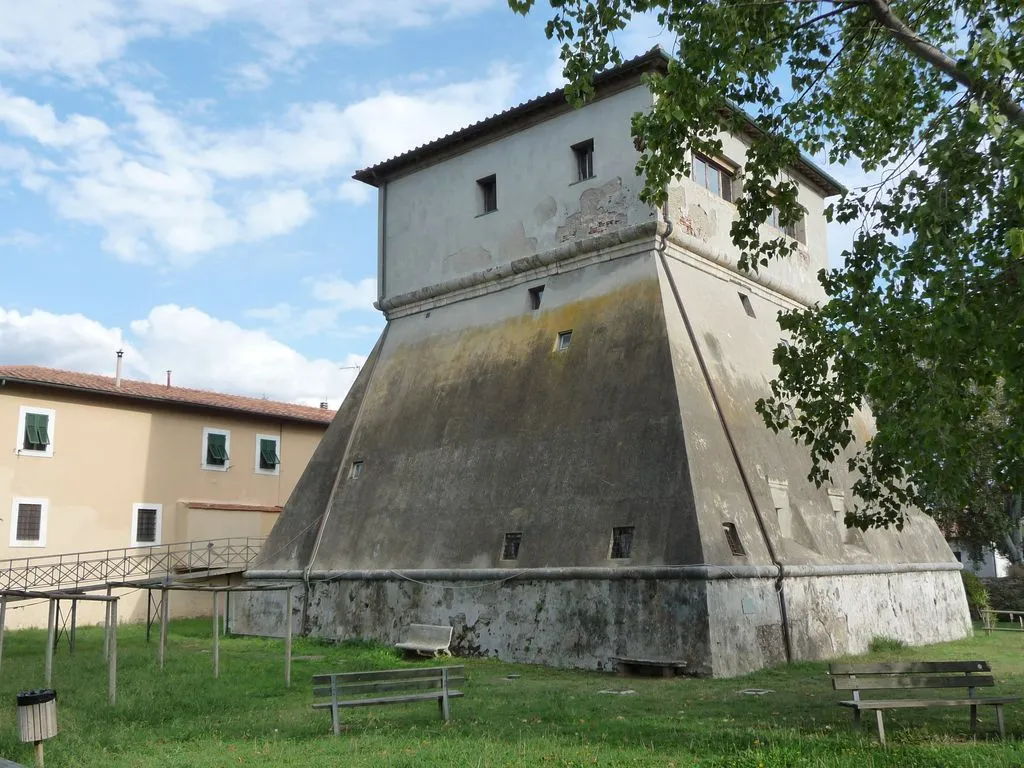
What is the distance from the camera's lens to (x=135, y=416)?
29.0 m

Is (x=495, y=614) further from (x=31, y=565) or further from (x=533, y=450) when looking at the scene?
(x=31, y=565)

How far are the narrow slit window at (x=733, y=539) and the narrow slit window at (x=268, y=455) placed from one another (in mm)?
20689

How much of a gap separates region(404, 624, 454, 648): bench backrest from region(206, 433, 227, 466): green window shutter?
611 inches

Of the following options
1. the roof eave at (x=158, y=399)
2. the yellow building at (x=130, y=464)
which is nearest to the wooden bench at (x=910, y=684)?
the yellow building at (x=130, y=464)

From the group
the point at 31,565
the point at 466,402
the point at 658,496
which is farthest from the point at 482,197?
the point at 31,565

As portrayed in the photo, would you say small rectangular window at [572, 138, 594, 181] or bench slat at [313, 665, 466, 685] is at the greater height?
small rectangular window at [572, 138, 594, 181]

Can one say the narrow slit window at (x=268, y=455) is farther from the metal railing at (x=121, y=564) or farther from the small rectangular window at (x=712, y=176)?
the small rectangular window at (x=712, y=176)

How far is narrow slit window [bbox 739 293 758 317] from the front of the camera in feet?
71.7

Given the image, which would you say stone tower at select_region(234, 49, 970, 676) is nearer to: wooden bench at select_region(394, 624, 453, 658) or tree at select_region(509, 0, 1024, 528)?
wooden bench at select_region(394, 624, 453, 658)

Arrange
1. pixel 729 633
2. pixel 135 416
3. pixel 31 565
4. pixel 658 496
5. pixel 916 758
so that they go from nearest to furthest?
pixel 916 758, pixel 729 633, pixel 658 496, pixel 31 565, pixel 135 416

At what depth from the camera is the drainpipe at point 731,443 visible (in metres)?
15.8

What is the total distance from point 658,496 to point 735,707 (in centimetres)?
519

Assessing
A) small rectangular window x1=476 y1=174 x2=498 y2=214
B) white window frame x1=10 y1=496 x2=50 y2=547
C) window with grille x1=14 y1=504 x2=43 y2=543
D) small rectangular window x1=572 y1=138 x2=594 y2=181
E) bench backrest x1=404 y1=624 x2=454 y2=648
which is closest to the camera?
bench backrest x1=404 y1=624 x2=454 y2=648

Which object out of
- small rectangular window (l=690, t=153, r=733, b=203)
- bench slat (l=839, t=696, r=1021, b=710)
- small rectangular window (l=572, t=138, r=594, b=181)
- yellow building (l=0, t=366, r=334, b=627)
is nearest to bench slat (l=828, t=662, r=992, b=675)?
bench slat (l=839, t=696, r=1021, b=710)
